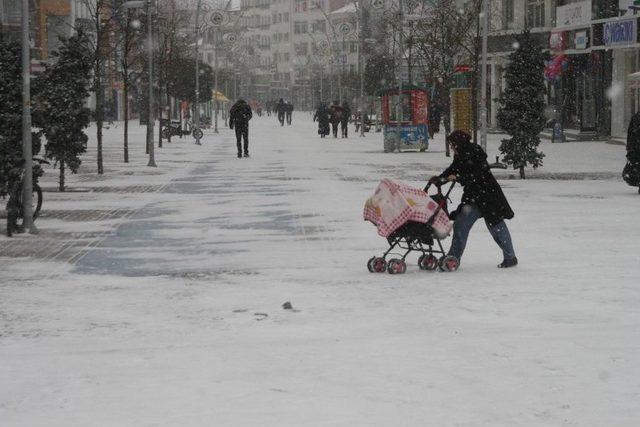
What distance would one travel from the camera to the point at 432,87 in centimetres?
6122

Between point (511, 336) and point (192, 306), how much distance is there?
113 inches

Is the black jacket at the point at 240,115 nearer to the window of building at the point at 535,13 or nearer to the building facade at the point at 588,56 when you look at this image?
the building facade at the point at 588,56

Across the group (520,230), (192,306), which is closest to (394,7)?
(520,230)

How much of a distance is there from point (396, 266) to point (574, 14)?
4390 centimetres

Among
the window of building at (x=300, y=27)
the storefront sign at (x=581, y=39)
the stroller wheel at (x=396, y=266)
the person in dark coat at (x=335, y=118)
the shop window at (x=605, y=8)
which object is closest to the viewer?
the stroller wheel at (x=396, y=266)

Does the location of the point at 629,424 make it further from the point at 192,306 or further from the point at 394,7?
the point at 394,7

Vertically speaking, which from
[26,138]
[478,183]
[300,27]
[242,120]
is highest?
[300,27]

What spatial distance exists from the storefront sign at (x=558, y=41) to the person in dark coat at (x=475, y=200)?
146 feet

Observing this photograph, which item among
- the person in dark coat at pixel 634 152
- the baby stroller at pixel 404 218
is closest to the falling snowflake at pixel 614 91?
the person in dark coat at pixel 634 152

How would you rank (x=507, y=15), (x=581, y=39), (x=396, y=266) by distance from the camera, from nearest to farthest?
(x=396, y=266)
(x=581, y=39)
(x=507, y=15)

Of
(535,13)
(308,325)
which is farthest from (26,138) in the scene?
(535,13)

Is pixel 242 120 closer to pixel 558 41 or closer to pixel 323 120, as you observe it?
pixel 323 120

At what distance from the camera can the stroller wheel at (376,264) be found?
503 inches

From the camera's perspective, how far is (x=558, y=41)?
57031 mm
